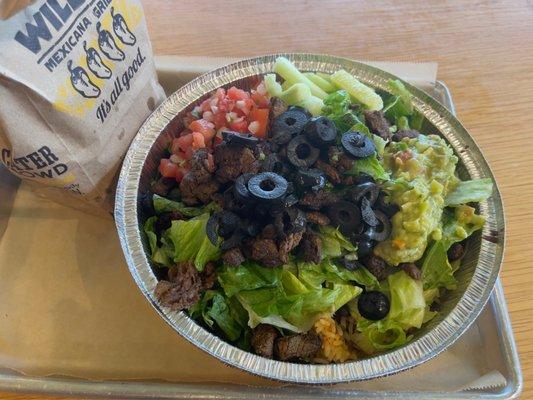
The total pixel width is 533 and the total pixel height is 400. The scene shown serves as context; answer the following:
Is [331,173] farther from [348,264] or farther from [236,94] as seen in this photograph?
[236,94]

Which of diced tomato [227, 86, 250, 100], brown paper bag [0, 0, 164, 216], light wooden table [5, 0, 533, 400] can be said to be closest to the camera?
brown paper bag [0, 0, 164, 216]

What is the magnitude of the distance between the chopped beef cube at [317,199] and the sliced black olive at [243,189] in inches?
4.4

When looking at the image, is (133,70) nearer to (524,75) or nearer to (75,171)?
(75,171)

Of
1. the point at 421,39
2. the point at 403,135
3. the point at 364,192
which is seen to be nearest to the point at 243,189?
the point at 364,192

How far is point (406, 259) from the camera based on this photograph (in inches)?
40.6

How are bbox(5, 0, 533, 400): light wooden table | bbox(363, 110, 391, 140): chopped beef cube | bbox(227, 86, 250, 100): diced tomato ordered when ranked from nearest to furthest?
bbox(363, 110, 391, 140): chopped beef cube, bbox(227, 86, 250, 100): diced tomato, bbox(5, 0, 533, 400): light wooden table

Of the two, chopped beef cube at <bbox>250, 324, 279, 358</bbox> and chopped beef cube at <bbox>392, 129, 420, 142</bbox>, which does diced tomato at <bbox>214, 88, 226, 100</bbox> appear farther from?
chopped beef cube at <bbox>250, 324, 279, 358</bbox>

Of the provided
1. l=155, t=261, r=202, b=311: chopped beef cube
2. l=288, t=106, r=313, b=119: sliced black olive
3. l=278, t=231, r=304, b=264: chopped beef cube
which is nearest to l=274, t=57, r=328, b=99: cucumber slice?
l=288, t=106, r=313, b=119: sliced black olive

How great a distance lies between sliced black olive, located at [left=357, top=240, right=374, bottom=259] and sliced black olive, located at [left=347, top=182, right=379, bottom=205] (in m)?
0.09

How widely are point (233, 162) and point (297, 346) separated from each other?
415 millimetres

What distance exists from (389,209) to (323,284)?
0.22 meters

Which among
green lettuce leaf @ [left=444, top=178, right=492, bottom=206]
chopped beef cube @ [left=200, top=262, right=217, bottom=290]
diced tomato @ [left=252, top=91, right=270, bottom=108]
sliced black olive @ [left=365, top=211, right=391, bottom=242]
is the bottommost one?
green lettuce leaf @ [left=444, top=178, right=492, bottom=206]

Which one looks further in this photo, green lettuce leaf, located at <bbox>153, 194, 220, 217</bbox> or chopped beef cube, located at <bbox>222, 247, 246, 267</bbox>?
green lettuce leaf, located at <bbox>153, 194, 220, 217</bbox>

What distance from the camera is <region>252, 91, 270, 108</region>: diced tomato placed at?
1.24m
